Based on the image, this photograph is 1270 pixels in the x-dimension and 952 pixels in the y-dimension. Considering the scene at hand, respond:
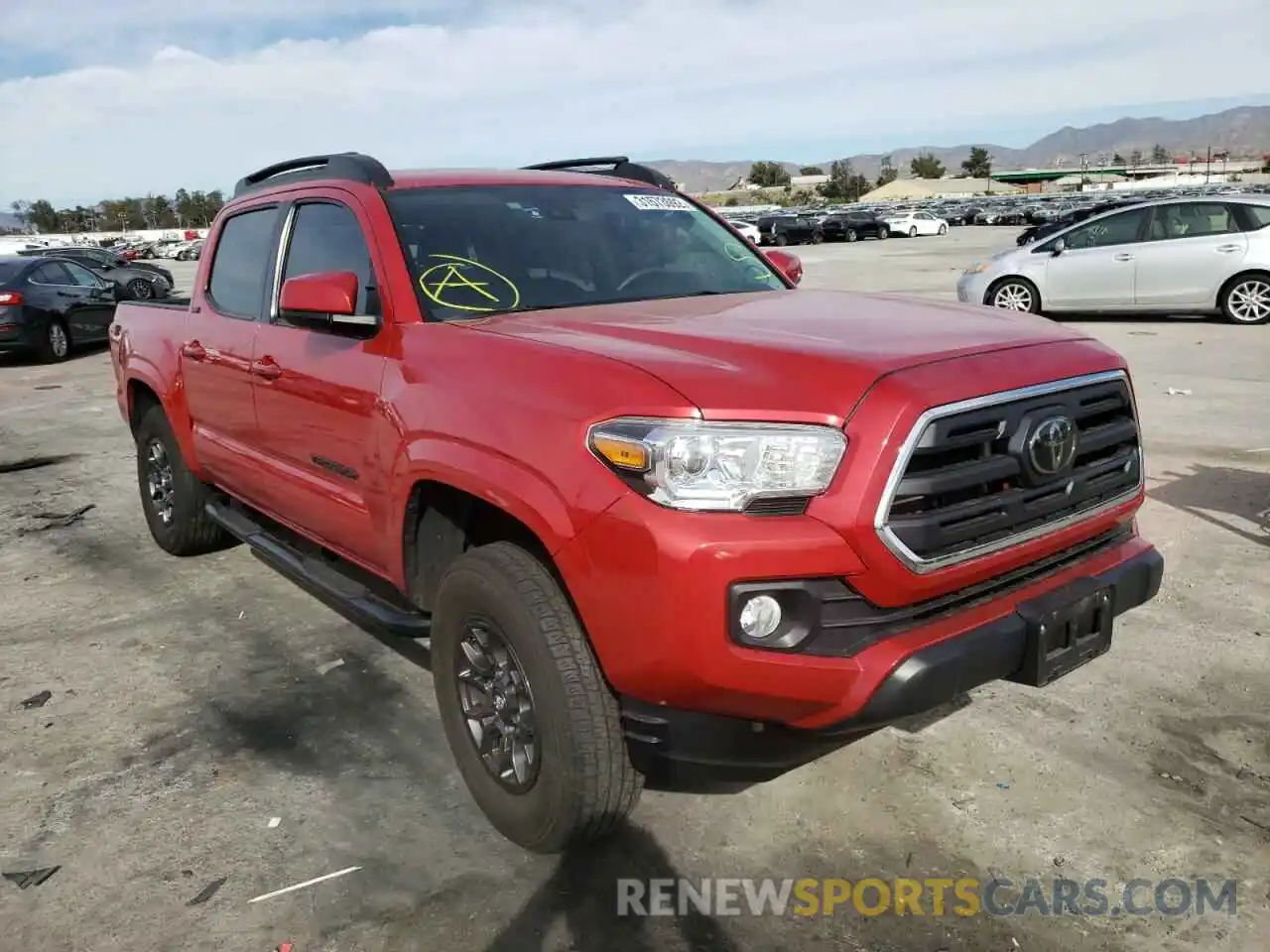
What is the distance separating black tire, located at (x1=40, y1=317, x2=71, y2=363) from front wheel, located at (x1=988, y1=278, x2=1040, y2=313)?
43.6 ft

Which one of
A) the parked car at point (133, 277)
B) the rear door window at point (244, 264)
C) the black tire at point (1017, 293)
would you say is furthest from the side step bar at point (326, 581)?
the parked car at point (133, 277)

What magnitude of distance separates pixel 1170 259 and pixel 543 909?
13.0 metres

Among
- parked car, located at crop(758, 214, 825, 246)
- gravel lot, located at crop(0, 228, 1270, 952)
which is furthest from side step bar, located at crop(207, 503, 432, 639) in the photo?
parked car, located at crop(758, 214, 825, 246)

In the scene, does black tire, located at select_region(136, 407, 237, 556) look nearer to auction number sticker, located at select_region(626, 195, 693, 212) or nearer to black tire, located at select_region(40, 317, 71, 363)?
auction number sticker, located at select_region(626, 195, 693, 212)

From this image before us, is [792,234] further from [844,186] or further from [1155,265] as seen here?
[844,186]

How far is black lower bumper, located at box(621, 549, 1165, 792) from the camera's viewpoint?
8.04ft

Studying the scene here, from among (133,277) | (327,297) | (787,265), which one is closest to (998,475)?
(327,297)

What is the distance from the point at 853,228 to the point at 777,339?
48800 mm

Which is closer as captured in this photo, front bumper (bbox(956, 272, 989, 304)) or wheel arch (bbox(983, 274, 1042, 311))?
wheel arch (bbox(983, 274, 1042, 311))

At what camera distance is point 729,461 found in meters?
2.41

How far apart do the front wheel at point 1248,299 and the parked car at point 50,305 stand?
15.9 meters

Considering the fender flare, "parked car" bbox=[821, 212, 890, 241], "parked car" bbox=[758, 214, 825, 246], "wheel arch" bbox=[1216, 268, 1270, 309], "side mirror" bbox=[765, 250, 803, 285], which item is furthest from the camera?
"parked car" bbox=[821, 212, 890, 241]

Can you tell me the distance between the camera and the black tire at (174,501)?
5.38 meters

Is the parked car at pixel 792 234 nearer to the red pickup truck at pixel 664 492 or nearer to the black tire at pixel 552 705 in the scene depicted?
the red pickup truck at pixel 664 492
